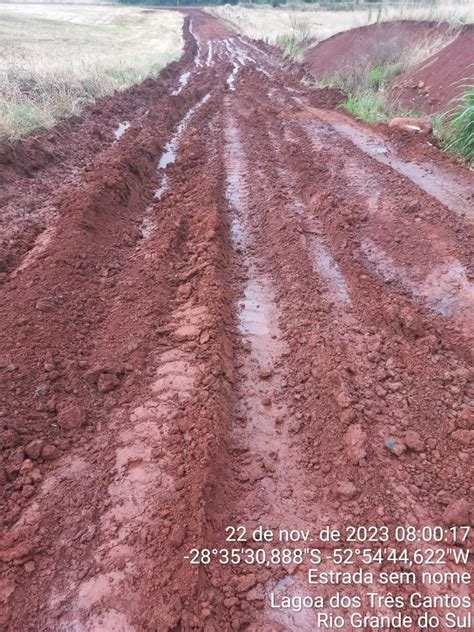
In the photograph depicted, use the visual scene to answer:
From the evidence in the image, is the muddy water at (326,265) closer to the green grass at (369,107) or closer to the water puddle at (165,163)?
the water puddle at (165,163)

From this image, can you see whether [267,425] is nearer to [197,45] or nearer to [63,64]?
[63,64]

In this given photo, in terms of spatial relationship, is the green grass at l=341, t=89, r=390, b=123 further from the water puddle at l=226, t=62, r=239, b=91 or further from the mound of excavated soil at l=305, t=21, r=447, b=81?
the water puddle at l=226, t=62, r=239, b=91

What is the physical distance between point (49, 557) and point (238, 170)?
22.6ft

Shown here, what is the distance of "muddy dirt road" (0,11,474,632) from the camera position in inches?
100

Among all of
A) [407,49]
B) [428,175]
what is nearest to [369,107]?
[428,175]

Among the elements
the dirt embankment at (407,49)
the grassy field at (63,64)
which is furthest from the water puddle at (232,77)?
the dirt embankment at (407,49)

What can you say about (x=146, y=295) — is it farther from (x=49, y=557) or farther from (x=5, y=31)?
(x=5, y=31)

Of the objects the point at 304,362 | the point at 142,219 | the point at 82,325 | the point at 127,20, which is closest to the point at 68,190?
the point at 142,219

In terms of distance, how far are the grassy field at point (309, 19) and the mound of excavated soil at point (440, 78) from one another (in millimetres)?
1831

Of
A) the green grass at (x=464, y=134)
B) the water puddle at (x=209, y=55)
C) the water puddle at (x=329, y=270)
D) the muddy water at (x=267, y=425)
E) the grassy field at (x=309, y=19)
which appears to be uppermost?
the grassy field at (x=309, y=19)

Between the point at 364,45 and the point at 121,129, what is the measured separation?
11078 millimetres

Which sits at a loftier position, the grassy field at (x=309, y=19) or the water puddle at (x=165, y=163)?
the grassy field at (x=309, y=19)

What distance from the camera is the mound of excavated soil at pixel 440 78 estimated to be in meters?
10.5

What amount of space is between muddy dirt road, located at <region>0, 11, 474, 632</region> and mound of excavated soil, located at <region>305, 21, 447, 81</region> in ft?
32.4
